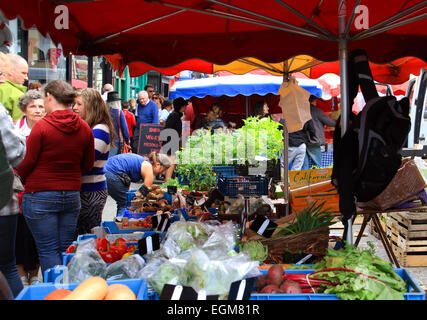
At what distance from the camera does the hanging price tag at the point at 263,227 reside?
3.86 meters

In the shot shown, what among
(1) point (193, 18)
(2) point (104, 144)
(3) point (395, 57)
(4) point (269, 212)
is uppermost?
(1) point (193, 18)

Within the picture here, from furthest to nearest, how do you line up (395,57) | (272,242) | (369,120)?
(395,57)
(272,242)
(369,120)

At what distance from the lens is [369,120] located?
319 cm

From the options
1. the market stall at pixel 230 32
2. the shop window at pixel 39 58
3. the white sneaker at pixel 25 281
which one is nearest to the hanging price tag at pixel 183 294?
the market stall at pixel 230 32

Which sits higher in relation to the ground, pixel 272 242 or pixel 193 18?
pixel 193 18

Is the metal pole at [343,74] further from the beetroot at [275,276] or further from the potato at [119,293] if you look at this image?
the potato at [119,293]

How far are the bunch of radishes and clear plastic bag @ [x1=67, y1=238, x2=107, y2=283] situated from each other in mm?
974

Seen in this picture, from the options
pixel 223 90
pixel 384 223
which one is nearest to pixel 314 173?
pixel 384 223

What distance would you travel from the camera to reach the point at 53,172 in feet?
13.4

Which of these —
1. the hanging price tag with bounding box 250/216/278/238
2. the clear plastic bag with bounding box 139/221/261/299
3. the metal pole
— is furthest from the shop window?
the clear plastic bag with bounding box 139/221/261/299

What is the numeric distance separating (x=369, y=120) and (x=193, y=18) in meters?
2.22

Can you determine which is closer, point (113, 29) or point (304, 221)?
point (304, 221)

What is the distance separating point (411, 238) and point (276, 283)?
3.79 m
